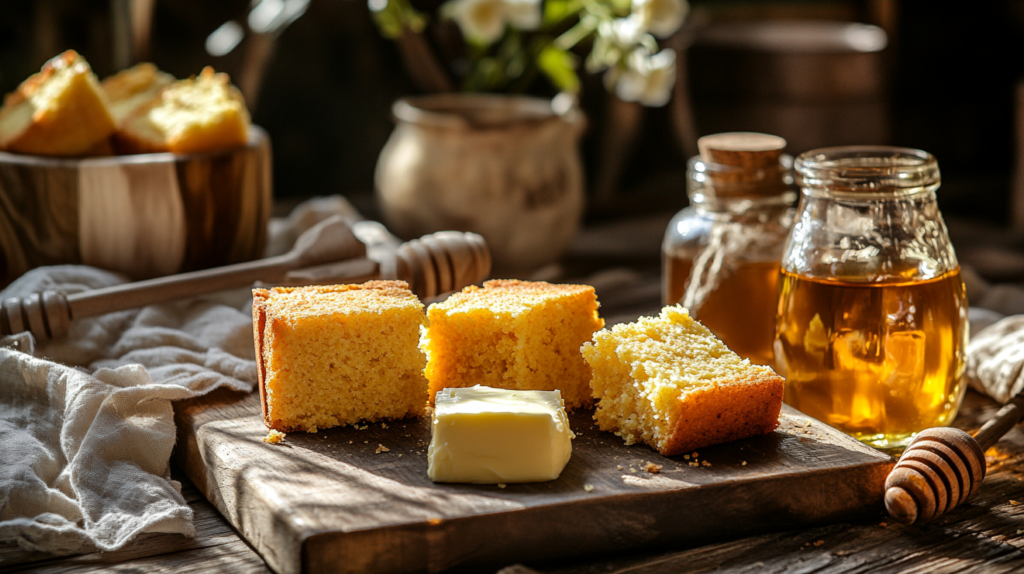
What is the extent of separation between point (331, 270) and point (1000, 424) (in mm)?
1012

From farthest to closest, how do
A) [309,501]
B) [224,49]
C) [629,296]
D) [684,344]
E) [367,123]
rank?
[367,123] < [224,49] < [629,296] < [684,344] < [309,501]

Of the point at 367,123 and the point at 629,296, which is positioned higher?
the point at 367,123

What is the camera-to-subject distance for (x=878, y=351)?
46.8 inches

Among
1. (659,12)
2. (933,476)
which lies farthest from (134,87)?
(933,476)

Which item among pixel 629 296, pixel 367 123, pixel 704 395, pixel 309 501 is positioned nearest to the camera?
pixel 309 501

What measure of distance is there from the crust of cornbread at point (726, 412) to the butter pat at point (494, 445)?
16cm

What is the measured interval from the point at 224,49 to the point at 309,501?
5.52 feet

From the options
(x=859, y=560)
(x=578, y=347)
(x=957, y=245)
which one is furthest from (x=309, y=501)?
(x=957, y=245)

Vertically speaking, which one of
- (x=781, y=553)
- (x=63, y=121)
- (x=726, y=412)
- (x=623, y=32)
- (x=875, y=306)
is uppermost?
(x=623, y=32)

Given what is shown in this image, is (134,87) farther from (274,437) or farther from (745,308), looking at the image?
(745,308)

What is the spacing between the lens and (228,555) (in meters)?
1.04

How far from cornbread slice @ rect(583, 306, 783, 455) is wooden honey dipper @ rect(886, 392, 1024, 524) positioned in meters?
0.16

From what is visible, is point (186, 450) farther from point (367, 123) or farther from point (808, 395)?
point (367, 123)

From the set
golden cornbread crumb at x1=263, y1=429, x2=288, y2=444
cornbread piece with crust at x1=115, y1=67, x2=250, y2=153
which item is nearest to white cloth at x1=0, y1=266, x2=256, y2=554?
golden cornbread crumb at x1=263, y1=429, x2=288, y2=444
